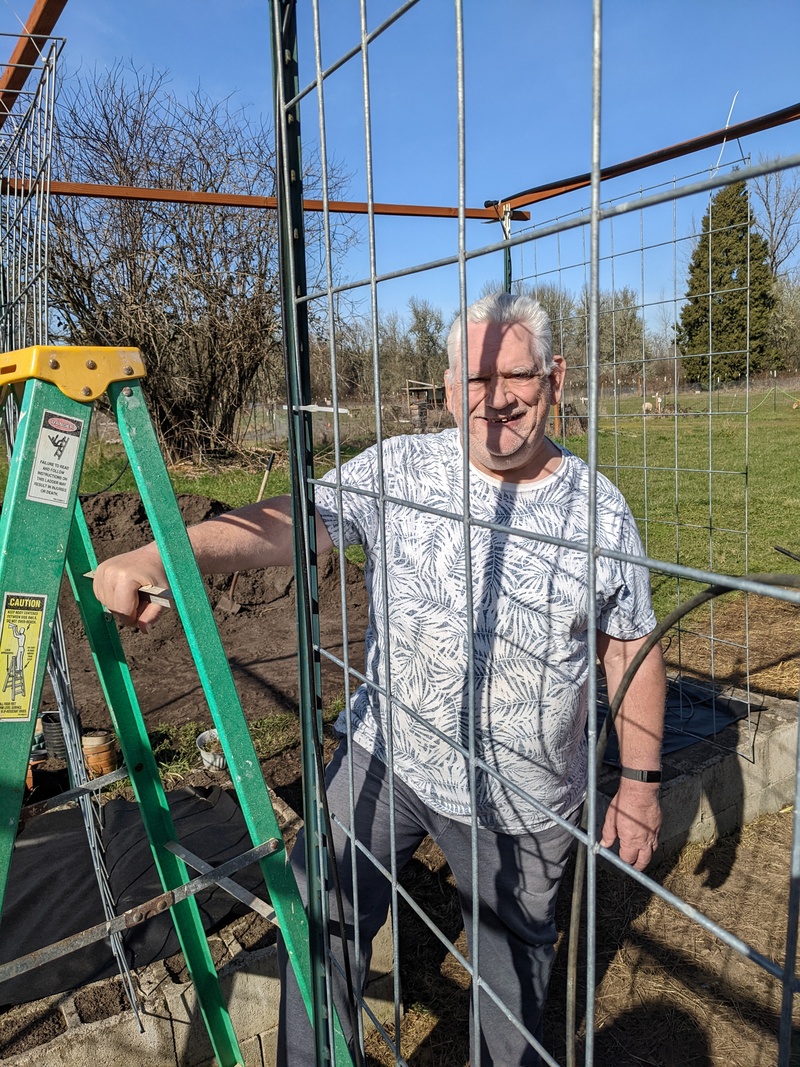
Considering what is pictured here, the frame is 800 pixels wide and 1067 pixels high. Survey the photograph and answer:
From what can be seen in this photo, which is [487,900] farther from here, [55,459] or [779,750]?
[779,750]

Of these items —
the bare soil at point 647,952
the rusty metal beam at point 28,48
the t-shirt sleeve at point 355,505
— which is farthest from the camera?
the bare soil at point 647,952

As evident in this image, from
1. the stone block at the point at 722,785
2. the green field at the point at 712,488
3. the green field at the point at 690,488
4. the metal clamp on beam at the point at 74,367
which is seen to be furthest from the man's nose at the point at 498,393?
the green field at the point at 690,488

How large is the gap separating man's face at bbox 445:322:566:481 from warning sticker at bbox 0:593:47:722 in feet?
2.81

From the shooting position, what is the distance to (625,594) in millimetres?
1646

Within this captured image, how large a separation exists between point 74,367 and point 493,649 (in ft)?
3.03

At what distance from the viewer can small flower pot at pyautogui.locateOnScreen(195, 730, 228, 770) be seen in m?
3.66

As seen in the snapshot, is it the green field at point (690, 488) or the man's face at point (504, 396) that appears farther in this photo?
the green field at point (690, 488)

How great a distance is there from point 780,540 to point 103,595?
26.5 ft

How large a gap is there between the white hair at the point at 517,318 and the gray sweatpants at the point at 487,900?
0.95 metres

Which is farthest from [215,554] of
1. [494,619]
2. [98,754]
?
[98,754]

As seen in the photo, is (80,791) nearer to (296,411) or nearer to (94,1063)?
(94,1063)

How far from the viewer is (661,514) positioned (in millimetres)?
9727

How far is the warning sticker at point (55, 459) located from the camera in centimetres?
132

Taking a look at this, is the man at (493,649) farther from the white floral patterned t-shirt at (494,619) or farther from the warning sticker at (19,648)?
the warning sticker at (19,648)
